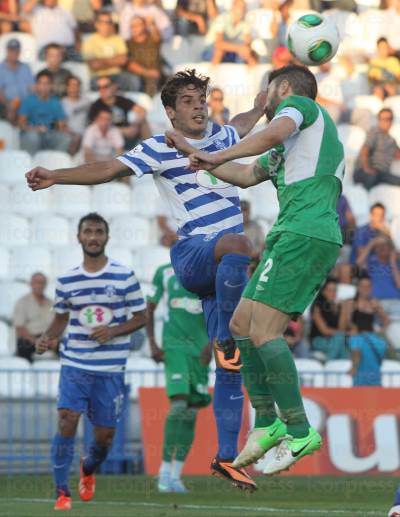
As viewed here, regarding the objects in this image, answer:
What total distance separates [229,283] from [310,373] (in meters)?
7.50

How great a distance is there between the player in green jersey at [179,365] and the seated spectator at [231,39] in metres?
7.85

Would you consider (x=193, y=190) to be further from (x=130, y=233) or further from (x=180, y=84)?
(x=130, y=233)

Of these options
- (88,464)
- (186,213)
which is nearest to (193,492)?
(88,464)

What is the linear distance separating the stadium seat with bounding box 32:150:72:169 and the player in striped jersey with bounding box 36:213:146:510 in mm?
6443

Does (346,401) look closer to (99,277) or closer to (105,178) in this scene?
(99,277)

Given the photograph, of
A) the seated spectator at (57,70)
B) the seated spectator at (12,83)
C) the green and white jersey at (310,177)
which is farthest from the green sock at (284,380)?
the seated spectator at (57,70)

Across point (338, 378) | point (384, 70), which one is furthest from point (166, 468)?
point (384, 70)

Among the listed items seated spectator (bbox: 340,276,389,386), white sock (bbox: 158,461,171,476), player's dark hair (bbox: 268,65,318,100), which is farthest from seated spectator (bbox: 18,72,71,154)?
player's dark hair (bbox: 268,65,318,100)

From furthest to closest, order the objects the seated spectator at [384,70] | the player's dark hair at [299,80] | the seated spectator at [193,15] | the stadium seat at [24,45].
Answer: the seated spectator at [384,70]
the seated spectator at [193,15]
the stadium seat at [24,45]
the player's dark hair at [299,80]

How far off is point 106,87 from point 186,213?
35.5ft

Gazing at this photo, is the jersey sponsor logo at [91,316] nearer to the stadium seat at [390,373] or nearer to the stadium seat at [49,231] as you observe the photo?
the stadium seat at [390,373]

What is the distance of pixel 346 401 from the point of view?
54.5 feet

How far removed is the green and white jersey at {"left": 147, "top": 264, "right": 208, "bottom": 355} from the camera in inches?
600

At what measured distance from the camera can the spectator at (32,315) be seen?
56.8 feet
